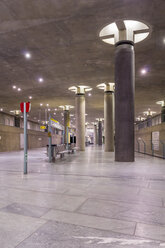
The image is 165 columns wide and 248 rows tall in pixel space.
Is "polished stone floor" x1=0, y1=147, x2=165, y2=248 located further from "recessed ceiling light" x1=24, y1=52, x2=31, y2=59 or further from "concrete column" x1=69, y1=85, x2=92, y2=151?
"concrete column" x1=69, y1=85, x2=92, y2=151

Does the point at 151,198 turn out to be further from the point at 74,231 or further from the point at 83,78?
the point at 83,78

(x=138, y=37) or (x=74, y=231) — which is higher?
(x=138, y=37)

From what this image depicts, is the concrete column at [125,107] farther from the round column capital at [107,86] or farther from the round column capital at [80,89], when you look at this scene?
the round column capital at [80,89]

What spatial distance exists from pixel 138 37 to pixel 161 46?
6.85 ft

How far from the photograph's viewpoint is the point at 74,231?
2.80m

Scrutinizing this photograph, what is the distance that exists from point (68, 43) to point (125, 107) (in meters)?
5.73

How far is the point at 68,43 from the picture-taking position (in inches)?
527

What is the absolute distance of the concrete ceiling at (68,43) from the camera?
974 cm

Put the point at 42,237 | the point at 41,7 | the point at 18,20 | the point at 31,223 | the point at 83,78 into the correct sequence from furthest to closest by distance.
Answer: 1. the point at 83,78
2. the point at 18,20
3. the point at 41,7
4. the point at 31,223
5. the point at 42,237

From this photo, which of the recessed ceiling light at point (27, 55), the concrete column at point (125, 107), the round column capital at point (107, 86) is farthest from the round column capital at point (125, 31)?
the round column capital at point (107, 86)

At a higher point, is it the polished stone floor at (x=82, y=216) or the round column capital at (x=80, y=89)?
the round column capital at (x=80, y=89)

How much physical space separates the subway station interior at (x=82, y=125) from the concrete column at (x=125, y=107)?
0.19ft

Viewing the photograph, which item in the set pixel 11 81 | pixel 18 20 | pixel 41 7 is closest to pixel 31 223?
pixel 41 7

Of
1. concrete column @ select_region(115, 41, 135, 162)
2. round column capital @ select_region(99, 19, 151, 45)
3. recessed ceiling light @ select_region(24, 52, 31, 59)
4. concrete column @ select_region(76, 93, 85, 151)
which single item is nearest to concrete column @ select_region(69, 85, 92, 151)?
concrete column @ select_region(76, 93, 85, 151)
